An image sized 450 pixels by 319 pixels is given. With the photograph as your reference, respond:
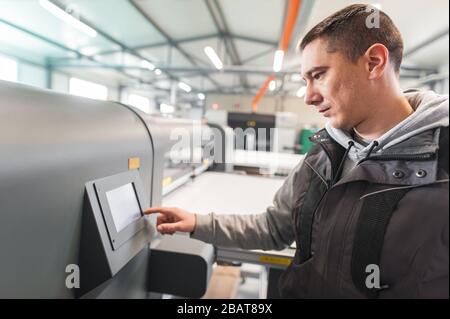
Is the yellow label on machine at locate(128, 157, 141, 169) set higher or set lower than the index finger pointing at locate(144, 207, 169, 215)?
→ higher

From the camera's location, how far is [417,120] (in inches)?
21.1

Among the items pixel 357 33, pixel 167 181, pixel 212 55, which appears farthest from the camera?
pixel 212 55

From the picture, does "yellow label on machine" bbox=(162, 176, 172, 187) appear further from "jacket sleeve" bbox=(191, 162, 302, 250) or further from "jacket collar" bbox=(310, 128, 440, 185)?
"jacket collar" bbox=(310, 128, 440, 185)

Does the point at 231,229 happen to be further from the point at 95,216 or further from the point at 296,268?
the point at 95,216

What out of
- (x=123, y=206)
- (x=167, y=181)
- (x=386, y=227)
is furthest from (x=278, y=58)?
(x=386, y=227)

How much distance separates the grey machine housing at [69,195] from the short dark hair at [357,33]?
61 cm

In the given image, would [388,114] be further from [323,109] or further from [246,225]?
[246,225]

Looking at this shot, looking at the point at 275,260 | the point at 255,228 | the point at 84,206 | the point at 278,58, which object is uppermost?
the point at 278,58

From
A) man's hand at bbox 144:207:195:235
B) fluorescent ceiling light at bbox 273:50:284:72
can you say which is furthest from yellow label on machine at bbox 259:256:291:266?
fluorescent ceiling light at bbox 273:50:284:72

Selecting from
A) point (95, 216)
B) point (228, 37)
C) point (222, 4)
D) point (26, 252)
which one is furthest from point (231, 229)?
point (228, 37)

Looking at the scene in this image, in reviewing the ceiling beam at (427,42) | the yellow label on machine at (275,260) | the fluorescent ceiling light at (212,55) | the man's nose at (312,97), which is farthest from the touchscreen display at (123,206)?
the ceiling beam at (427,42)

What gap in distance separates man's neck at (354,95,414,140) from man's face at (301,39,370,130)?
24 mm

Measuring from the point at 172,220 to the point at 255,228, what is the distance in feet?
0.89

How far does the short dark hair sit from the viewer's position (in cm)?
62
